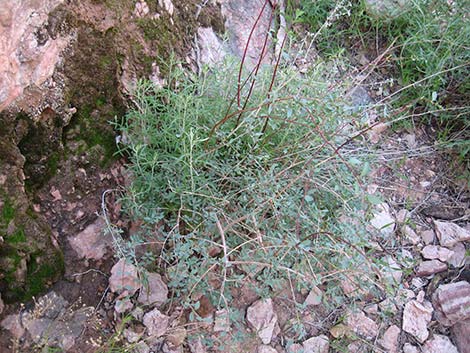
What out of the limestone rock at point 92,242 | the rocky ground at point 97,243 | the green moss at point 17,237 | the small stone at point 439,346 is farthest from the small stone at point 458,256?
the green moss at point 17,237

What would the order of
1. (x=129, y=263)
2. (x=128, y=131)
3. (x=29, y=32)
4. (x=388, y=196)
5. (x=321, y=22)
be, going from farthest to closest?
(x=321, y=22), (x=388, y=196), (x=128, y=131), (x=129, y=263), (x=29, y=32)

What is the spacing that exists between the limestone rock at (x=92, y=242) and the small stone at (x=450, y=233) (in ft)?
5.73

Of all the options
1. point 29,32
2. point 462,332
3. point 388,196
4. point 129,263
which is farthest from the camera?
point 388,196

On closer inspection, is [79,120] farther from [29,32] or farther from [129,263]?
[129,263]

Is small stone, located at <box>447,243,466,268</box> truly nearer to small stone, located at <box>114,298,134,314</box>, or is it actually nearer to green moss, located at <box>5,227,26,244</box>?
small stone, located at <box>114,298,134,314</box>

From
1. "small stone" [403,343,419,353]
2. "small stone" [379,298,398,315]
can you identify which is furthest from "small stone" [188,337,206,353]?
"small stone" [403,343,419,353]

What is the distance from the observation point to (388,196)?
2.90 metres

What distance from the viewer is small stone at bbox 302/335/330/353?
7.57 feet

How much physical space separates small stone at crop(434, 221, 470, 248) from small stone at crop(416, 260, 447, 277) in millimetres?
123

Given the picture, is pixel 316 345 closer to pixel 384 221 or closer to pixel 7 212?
pixel 384 221

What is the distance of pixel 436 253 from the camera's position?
274 centimetres

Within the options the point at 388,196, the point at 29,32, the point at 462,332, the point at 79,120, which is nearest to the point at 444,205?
the point at 388,196

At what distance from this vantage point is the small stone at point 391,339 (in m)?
2.45

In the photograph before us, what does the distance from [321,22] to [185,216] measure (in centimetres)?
175
